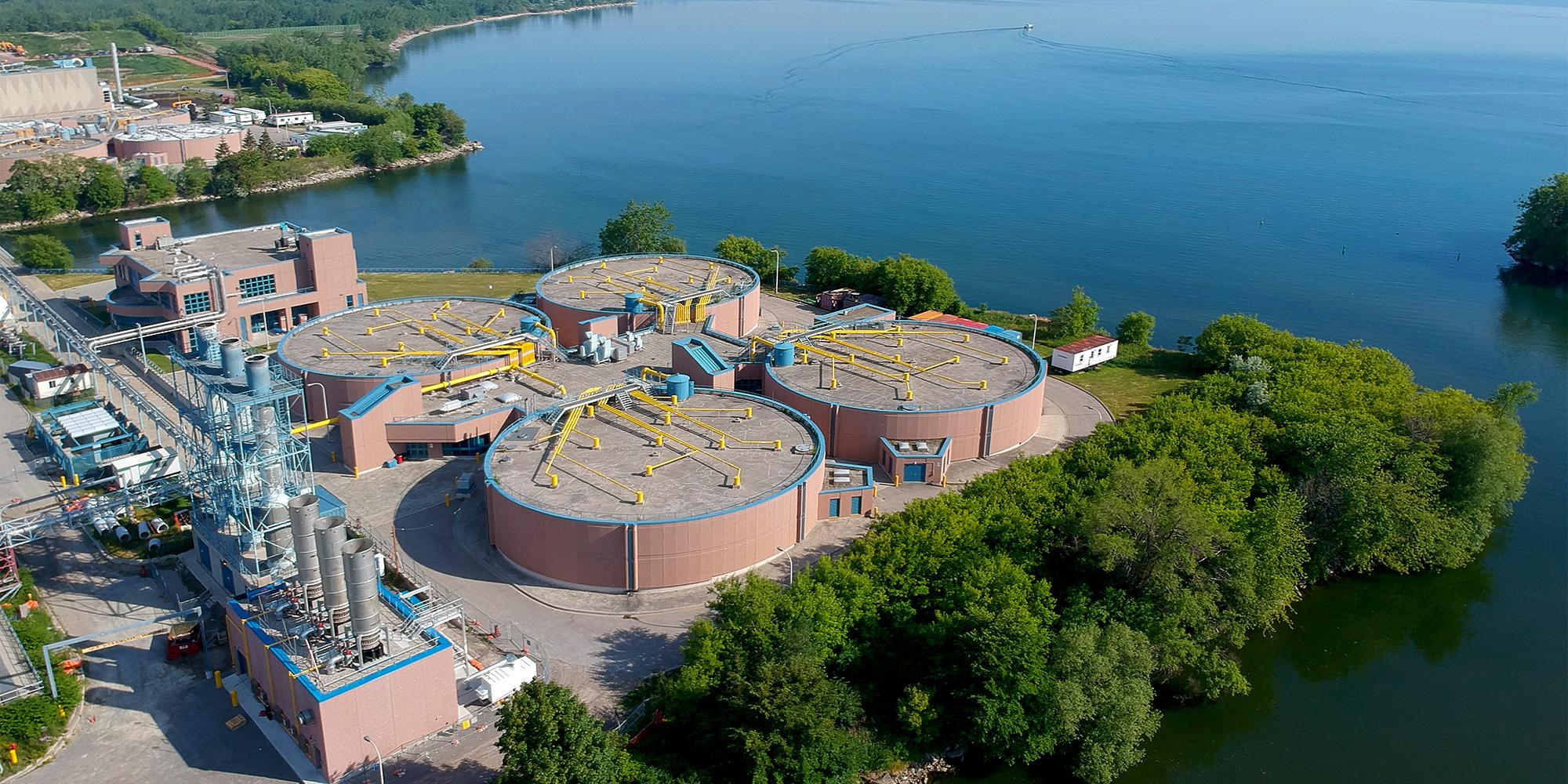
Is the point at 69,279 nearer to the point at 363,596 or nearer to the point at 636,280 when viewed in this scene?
the point at 636,280

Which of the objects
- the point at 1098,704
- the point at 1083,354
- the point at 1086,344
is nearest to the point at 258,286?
the point at 1083,354

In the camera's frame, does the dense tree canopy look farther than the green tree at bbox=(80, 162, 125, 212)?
No

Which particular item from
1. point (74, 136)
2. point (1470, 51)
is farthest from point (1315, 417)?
point (1470, 51)

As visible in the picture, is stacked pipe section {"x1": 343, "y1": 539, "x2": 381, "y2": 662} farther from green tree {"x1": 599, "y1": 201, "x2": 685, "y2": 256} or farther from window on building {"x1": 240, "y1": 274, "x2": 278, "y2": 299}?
green tree {"x1": 599, "y1": 201, "x2": 685, "y2": 256}

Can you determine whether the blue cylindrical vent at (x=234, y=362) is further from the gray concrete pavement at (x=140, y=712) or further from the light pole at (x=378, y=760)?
the light pole at (x=378, y=760)

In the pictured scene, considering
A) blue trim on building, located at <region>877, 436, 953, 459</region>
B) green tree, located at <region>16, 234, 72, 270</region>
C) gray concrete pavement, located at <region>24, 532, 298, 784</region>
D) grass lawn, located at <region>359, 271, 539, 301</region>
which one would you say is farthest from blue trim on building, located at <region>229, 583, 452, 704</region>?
green tree, located at <region>16, 234, 72, 270</region>

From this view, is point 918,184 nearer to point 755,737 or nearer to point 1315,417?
point 1315,417

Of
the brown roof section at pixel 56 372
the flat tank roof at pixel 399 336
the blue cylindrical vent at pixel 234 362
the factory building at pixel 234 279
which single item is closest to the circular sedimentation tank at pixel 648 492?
the blue cylindrical vent at pixel 234 362
